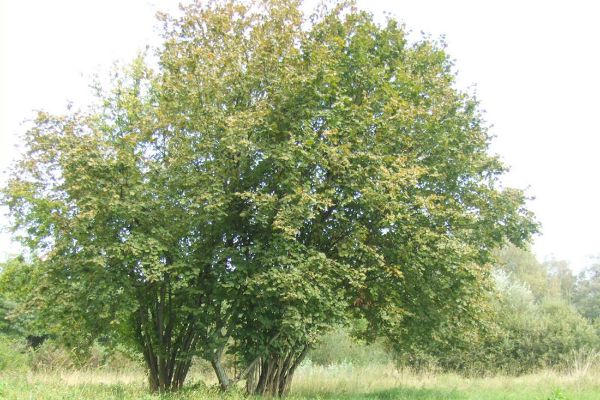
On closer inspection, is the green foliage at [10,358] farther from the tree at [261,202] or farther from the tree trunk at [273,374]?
the tree trunk at [273,374]

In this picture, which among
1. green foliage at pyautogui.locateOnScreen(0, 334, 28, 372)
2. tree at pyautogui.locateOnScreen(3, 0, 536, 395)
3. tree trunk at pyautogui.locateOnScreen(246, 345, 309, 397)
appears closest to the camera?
tree at pyautogui.locateOnScreen(3, 0, 536, 395)

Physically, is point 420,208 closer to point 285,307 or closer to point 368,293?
point 368,293

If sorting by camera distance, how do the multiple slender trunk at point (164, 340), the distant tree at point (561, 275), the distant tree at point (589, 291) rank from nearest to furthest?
the multiple slender trunk at point (164, 340) → the distant tree at point (589, 291) → the distant tree at point (561, 275)

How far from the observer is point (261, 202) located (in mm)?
10172

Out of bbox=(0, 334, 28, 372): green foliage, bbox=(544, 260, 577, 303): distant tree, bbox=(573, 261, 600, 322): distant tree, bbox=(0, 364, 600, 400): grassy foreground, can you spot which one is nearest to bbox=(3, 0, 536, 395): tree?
bbox=(0, 364, 600, 400): grassy foreground

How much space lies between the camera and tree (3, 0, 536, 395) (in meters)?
10.1

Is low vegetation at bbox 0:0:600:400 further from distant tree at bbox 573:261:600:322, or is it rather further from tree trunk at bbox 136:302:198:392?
distant tree at bbox 573:261:600:322

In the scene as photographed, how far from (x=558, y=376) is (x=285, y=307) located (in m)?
12.4

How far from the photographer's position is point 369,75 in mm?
12414

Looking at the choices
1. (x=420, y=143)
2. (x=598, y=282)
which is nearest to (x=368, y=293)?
(x=420, y=143)

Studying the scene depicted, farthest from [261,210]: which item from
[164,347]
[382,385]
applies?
[382,385]

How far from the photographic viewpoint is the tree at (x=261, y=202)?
1009 cm

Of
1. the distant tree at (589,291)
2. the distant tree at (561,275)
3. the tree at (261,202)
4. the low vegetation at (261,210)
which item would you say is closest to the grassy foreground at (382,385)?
the low vegetation at (261,210)

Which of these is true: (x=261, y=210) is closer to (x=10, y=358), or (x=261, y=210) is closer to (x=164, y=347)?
(x=164, y=347)
